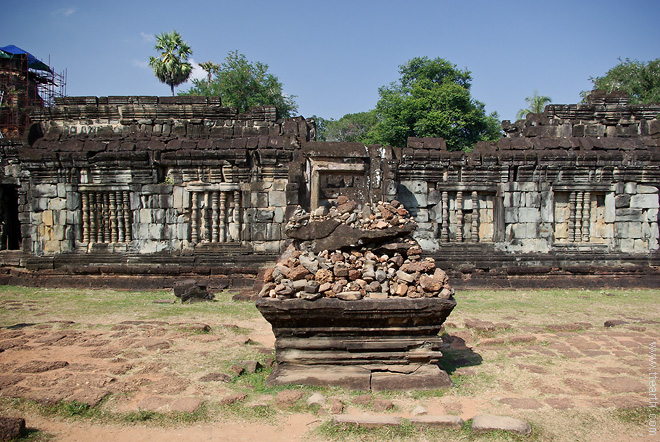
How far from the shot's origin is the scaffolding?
24.2 m

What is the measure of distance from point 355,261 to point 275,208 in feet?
20.0

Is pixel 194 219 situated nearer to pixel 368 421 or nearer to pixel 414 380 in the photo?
pixel 414 380

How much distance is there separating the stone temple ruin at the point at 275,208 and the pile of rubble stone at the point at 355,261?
17.7ft

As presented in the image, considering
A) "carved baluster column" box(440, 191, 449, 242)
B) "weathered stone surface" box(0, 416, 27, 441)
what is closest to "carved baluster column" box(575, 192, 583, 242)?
"carved baluster column" box(440, 191, 449, 242)

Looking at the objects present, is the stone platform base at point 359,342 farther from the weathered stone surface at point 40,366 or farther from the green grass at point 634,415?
the weathered stone surface at point 40,366

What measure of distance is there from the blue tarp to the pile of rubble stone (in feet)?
94.5

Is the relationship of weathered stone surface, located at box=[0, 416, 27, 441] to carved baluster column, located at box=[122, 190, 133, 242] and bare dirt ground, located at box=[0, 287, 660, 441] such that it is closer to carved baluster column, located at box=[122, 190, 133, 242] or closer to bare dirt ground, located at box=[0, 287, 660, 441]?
bare dirt ground, located at box=[0, 287, 660, 441]

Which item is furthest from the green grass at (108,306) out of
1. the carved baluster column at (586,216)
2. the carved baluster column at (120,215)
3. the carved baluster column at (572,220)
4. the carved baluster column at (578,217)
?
the carved baluster column at (586,216)

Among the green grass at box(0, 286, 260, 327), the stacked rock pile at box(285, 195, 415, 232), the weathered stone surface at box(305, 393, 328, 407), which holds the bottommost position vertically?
the green grass at box(0, 286, 260, 327)

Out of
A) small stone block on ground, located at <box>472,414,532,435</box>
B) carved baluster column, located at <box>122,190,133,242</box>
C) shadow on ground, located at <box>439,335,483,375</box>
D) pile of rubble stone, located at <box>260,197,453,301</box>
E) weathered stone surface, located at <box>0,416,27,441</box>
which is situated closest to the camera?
weathered stone surface, located at <box>0,416,27,441</box>

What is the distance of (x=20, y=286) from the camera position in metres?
10.8

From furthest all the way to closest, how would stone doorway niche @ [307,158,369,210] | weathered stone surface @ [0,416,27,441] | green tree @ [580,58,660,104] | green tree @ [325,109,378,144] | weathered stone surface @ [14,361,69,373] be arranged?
green tree @ [325,109,378,144] → green tree @ [580,58,660,104] → stone doorway niche @ [307,158,369,210] → weathered stone surface @ [14,361,69,373] → weathered stone surface @ [0,416,27,441]

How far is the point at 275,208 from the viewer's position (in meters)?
10.6

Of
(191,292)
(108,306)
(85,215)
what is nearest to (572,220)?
(191,292)
